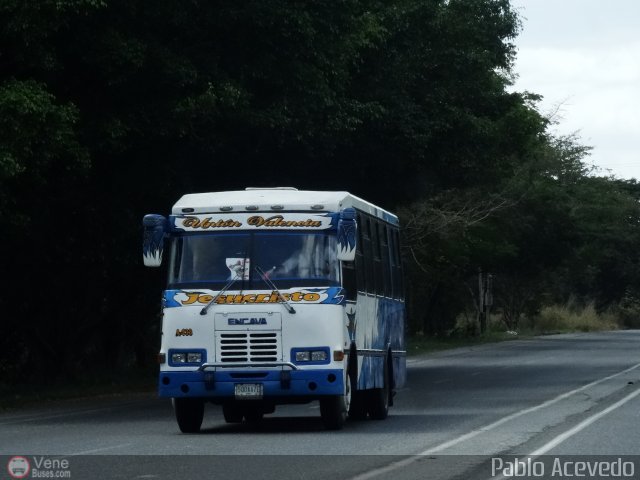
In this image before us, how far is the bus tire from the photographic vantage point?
781 inches

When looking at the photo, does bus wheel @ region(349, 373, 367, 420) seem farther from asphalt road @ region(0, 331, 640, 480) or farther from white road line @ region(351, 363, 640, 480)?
white road line @ region(351, 363, 640, 480)

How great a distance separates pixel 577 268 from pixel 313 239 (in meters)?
70.2

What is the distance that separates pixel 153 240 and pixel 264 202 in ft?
5.14

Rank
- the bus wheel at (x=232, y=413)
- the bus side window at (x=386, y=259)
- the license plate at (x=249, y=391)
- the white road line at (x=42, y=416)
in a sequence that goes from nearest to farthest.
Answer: the license plate at (x=249, y=391) < the bus wheel at (x=232, y=413) < the white road line at (x=42, y=416) < the bus side window at (x=386, y=259)

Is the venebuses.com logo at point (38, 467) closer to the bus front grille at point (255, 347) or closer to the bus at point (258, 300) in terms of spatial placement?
the bus at point (258, 300)

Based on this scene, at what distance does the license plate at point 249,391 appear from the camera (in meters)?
19.4

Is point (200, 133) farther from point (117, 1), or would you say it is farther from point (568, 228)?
point (568, 228)

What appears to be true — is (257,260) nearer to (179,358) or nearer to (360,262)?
(179,358)

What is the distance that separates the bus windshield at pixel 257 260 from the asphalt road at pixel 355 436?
1976 mm

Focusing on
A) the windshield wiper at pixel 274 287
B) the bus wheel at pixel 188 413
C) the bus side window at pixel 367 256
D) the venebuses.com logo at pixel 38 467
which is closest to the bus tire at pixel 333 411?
the windshield wiper at pixel 274 287

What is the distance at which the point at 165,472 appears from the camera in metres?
14.6

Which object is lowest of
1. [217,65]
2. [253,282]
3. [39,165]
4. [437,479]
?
[437,479]

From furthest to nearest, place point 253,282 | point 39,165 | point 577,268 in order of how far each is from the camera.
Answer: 1. point 577,268
2. point 39,165
3. point 253,282

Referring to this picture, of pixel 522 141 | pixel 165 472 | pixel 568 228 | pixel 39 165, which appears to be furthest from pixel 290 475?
pixel 568 228
